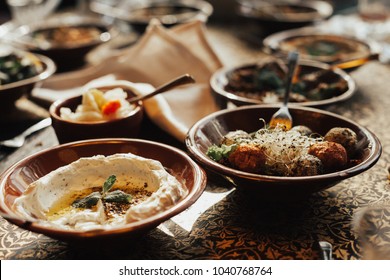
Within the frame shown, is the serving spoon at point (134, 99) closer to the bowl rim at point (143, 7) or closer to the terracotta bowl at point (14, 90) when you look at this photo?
the terracotta bowl at point (14, 90)

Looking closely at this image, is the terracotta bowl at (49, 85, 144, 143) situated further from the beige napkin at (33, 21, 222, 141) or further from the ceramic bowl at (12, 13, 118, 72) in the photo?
the ceramic bowl at (12, 13, 118, 72)

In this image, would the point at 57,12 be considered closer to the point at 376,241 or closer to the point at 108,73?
the point at 108,73

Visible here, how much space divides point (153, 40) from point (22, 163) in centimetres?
118

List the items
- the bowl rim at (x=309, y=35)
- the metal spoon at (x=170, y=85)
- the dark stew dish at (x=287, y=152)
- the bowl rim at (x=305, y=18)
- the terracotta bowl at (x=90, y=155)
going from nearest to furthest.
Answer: the terracotta bowl at (x=90, y=155)
the dark stew dish at (x=287, y=152)
the metal spoon at (x=170, y=85)
the bowl rim at (x=309, y=35)
the bowl rim at (x=305, y=18)

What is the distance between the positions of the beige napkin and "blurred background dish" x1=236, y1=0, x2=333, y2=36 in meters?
0.99

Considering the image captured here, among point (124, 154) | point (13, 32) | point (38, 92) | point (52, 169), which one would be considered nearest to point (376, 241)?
point (124, 154)

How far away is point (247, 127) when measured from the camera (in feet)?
5.85

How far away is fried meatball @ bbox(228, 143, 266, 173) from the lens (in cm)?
143

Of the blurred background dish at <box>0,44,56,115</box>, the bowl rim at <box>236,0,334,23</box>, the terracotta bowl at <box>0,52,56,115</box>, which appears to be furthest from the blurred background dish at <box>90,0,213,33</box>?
the terracotta bowl at <box>0,52,56,115</box>

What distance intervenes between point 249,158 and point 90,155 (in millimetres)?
498

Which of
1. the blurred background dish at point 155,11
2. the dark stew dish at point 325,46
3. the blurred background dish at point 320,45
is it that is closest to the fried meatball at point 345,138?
the blurred background dish at point 320,45

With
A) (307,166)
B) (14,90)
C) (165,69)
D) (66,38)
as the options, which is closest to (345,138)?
(307,166)

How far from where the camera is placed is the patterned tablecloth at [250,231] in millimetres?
1307

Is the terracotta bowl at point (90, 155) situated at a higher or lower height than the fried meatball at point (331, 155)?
higher
